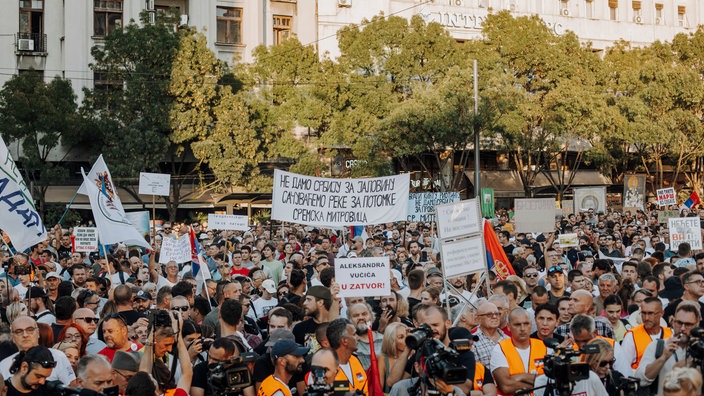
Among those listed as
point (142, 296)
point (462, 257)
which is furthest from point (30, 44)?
point (462, 257)

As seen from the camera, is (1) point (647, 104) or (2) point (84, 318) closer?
(2) point (84, 318)

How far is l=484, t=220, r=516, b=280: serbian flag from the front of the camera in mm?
14336

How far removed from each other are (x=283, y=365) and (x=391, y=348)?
97 cm

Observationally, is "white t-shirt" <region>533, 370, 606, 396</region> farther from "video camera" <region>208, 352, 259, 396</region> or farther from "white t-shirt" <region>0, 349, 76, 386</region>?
"white t-shirt" <region>0, 349, 76, 386</region>

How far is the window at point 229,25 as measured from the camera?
156ft

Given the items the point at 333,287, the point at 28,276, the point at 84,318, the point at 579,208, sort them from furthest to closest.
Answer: the point at 579,208, the point at 28,276, the point at 333,287, the point at 84,318

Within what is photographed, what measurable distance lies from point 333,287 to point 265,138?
3166 cm

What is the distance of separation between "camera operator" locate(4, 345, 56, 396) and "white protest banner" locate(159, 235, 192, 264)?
360 inches

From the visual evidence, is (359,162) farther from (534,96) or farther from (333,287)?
(333,287)

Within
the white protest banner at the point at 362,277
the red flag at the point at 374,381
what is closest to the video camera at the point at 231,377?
the red flag at the point at 374,381

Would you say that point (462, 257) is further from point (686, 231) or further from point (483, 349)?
point (686, 231)

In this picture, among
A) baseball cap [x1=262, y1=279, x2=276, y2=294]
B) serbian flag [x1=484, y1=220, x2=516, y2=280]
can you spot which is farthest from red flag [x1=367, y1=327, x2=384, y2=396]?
serbian flag [x1=484, y1=220, x2=516, y2=280]

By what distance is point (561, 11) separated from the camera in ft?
182

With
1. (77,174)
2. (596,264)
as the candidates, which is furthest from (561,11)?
(596,264)
